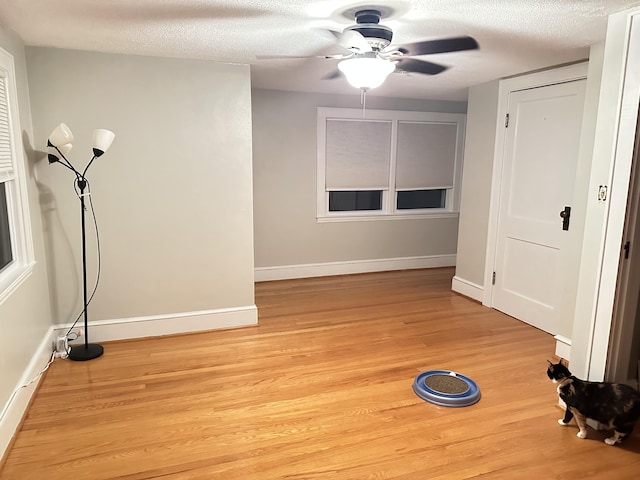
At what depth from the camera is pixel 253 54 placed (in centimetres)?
313

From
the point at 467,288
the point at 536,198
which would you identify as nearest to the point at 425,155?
the point at 467,288

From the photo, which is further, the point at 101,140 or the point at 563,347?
the point at 563,347

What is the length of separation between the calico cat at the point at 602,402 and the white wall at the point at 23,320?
2809 mm

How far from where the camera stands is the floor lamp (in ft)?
9.39

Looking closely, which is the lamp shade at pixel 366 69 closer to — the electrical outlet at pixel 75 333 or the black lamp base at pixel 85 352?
the black lamp base at pixel 85 352

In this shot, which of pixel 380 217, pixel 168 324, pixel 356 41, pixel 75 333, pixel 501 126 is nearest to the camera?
pixel 356 41

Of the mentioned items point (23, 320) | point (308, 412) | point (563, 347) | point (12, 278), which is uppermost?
point (12, 278)

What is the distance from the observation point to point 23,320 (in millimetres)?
2615

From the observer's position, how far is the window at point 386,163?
5238mm

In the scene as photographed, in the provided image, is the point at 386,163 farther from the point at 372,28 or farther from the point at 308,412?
the point at 308,412

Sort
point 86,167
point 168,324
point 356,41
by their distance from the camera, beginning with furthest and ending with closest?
point 168,324 → point 86,167 → point 356,41

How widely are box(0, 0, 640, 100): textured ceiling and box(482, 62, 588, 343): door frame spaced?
149 millimetres

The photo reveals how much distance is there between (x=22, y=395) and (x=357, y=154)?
13.2ft

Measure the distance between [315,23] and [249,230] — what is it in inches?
70.9
